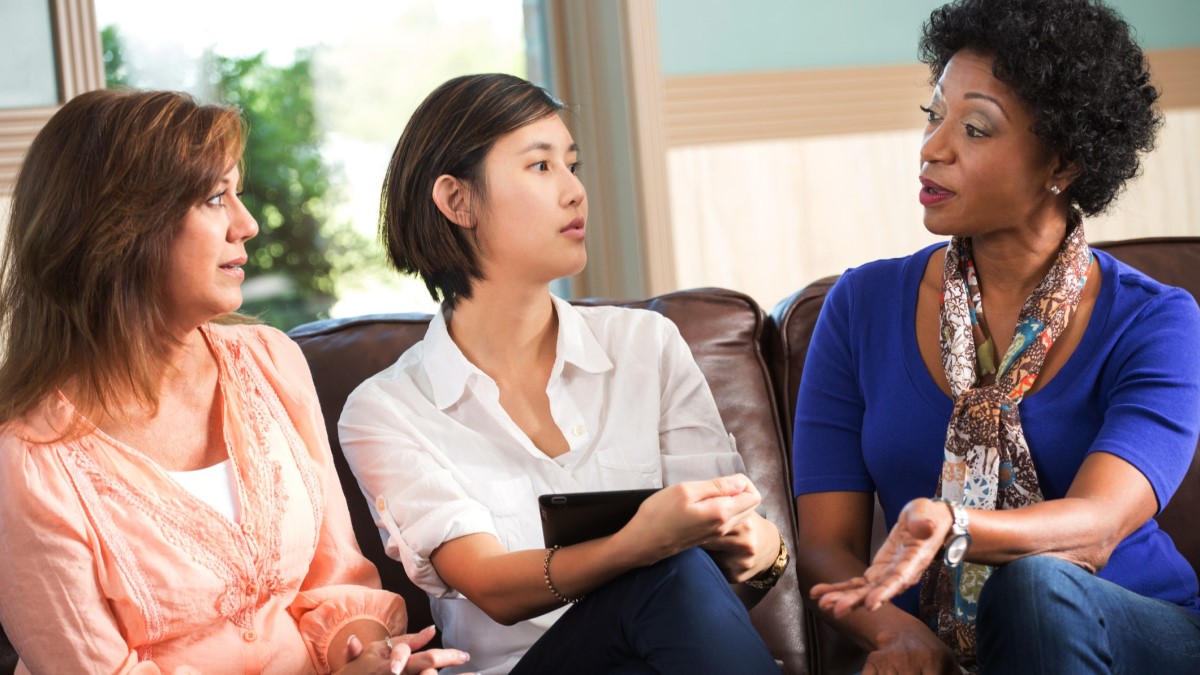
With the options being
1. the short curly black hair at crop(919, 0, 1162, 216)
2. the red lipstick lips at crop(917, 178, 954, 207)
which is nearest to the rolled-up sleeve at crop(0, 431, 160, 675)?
the red lipstick lips at crop(917, 178, 954, 207)

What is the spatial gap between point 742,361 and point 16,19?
1677mm

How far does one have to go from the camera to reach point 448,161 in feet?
6.24

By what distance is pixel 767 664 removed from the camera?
1.47 meters

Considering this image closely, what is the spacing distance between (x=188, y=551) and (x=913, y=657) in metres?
0.92

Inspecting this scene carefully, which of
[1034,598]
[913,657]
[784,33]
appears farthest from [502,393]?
[784,33]

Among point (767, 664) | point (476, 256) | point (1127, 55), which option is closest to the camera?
point (767, 664)

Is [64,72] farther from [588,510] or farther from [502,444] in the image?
[588,510]

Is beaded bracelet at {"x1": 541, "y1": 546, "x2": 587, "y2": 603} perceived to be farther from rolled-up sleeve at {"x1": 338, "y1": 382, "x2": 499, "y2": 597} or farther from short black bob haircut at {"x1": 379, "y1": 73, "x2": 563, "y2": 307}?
short black bob haircut at {"x1": 379, "y1": 73, "x2": 563, "y2": 307}

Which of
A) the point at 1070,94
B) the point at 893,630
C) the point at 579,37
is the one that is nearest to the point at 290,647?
the point at 893,630

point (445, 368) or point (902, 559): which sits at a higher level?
point (445, 368)

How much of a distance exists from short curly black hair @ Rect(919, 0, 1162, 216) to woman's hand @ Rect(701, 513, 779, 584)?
2.17 feet

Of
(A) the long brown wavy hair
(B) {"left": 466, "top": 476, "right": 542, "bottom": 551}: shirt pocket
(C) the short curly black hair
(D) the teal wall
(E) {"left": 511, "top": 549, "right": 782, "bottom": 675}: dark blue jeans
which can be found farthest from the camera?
(D) the teal wall

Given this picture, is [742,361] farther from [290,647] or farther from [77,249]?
[77,249]

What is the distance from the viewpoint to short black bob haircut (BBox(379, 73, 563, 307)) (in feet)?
6.22
